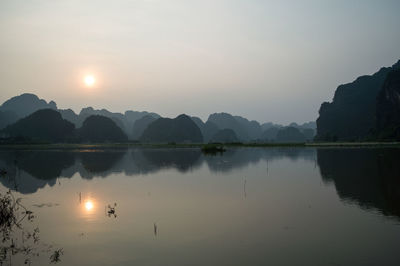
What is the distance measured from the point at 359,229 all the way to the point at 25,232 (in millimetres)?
14123

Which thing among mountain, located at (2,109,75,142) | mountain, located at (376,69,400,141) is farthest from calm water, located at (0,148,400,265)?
mountain, located at (2,109,75,142)

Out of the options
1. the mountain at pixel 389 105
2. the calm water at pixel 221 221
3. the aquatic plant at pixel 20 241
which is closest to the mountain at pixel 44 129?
the mountain at pixel 389 105

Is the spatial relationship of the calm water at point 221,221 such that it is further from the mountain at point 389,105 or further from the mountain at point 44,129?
the mountain at point 44,129

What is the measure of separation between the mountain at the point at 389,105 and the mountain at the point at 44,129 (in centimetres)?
15956

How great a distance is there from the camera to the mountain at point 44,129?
18540 centimetres

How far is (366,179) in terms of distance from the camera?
28.6m

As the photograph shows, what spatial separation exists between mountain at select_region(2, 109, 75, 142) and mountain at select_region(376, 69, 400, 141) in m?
160

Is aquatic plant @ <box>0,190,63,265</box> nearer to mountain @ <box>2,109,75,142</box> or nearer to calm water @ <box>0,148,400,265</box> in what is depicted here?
calm water @ <box>0,148,400,265</box>

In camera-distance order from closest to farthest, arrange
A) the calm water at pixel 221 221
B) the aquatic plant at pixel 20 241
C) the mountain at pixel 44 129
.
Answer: the calm water at pixel 221 221
the aquatic plant at pixel 20 241
the mountain at pixel 44 129

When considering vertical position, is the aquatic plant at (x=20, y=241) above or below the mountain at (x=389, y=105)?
below

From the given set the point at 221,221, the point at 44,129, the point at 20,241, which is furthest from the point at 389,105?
the point at 44,129

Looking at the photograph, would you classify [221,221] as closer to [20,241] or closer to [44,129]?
[20,241]

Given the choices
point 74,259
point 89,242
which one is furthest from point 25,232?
point 74,259

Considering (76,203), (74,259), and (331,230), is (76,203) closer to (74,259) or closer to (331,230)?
(74,259)
